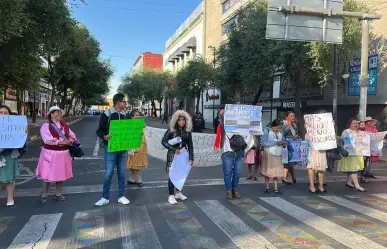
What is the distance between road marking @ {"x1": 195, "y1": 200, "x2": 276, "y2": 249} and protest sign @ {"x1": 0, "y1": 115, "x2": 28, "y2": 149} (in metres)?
3.37

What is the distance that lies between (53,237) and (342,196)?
18.0 ft

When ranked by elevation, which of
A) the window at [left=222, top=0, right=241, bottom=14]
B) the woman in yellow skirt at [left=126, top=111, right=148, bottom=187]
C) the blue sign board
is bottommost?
the woman in yellow skirt at [left=126, top=111, right=148, bottom=187]

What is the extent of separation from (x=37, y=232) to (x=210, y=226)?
7.91 feet

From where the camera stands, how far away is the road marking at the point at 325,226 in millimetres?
4590

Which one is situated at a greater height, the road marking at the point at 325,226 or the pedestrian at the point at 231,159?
the pedestrian at the point at 231,159

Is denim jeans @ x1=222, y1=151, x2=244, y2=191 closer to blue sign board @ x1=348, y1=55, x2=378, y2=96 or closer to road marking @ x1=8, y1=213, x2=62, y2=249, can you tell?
road marking @ x1=8, y1=213, x2=62, y2=249

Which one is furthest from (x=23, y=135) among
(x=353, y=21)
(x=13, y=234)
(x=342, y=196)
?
(x=353, y=21)

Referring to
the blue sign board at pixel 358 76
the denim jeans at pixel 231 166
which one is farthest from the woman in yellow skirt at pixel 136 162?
the blue sign board at pixel 358 76

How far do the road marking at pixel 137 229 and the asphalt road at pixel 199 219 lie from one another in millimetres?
13

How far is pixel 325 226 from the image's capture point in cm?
526

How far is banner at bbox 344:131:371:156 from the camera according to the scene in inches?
310

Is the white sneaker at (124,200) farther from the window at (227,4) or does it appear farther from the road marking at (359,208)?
the window at (227,4)

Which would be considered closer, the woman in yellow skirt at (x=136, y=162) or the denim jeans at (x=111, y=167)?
the denim jeans at (x=111, y=167)

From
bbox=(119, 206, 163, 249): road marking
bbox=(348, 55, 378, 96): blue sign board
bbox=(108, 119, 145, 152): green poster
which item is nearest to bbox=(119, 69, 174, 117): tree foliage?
bbox=(348, 55, 378, 96): blue sign board
